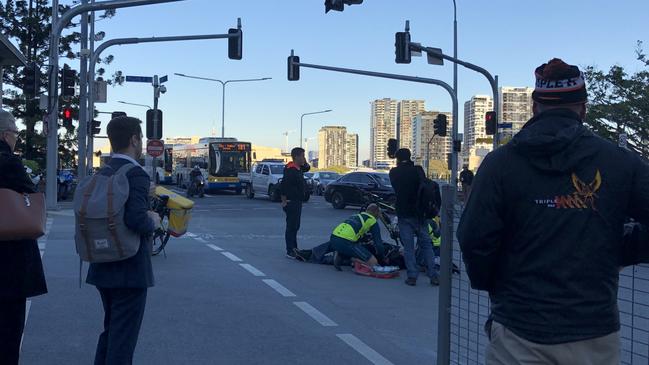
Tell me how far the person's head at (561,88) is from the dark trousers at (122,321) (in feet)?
9.10

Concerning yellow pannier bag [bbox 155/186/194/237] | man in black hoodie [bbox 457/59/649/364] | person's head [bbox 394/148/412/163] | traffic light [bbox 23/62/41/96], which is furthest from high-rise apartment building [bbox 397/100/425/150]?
man in black hoodie [bbox 457/59/649/364]

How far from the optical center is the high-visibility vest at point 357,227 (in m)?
11.8

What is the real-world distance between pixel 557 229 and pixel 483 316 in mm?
3233

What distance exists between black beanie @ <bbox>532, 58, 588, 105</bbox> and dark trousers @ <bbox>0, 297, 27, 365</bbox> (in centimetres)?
341

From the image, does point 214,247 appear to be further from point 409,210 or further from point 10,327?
point 10,327

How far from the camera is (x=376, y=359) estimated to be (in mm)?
6539

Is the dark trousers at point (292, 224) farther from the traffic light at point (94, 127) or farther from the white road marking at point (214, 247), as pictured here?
the traffic light at point (94, 127)

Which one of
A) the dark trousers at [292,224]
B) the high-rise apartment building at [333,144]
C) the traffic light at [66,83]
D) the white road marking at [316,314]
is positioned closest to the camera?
the white road marking at [316,314]

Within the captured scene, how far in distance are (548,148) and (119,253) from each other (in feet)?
8.99

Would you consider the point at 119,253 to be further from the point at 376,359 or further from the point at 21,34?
the point at 21,34

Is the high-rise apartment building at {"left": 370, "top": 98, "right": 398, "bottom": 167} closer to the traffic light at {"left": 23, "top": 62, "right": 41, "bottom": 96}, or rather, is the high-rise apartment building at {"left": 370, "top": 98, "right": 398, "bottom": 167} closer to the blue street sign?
the blue street sign

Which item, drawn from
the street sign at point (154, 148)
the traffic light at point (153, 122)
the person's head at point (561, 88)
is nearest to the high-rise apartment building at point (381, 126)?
the street sign at point (154, 148)

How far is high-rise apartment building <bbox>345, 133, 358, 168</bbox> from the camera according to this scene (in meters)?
164

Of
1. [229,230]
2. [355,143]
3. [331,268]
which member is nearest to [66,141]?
[229,230]
